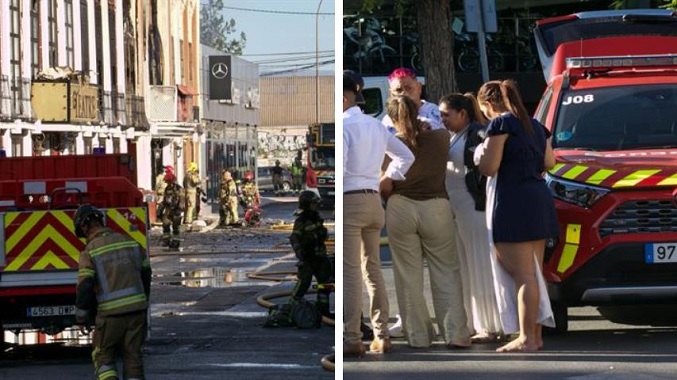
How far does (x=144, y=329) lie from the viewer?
423 inches

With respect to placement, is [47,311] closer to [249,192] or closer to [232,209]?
[232,209]

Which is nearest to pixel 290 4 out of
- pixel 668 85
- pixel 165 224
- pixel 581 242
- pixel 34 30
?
pixel 668 85

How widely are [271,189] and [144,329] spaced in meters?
52.1

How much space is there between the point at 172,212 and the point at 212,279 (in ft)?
28.0

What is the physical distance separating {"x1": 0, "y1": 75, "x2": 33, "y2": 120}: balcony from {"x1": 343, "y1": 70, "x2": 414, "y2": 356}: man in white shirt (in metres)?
20.7

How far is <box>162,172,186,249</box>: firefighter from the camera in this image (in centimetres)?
3222

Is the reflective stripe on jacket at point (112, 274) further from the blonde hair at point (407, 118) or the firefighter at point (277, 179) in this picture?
the firefighter at point (277, 179)

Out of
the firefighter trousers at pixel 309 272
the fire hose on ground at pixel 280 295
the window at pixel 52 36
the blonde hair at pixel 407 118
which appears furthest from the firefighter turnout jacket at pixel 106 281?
the window at pixel 52 36

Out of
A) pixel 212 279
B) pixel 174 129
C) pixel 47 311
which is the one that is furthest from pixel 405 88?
pixel 174 129

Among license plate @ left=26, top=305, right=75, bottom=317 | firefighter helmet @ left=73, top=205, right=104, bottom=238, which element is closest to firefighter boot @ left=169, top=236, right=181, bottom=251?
license plate @ left=26, top=305, right=75, bottom=317

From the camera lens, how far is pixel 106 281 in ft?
34.8

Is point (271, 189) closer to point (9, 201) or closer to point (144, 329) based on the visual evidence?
point (9, 201)

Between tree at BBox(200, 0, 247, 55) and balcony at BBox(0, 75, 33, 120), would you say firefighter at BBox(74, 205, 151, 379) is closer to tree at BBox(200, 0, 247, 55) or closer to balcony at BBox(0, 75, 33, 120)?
balcony at BBox(0, 75, 33, 120)

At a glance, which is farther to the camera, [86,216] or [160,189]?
[160,189]
